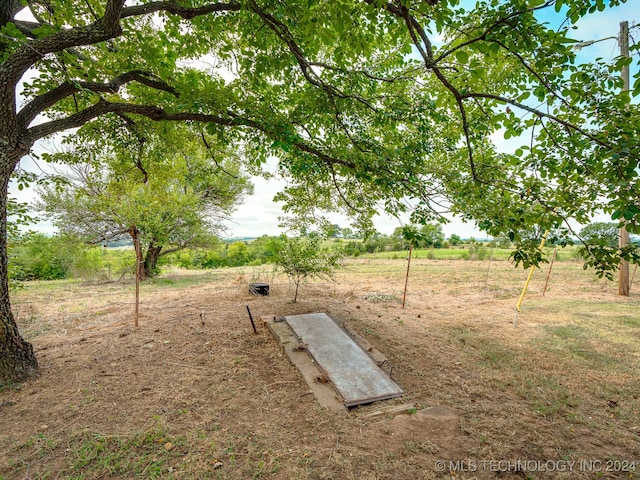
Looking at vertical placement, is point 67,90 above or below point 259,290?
above

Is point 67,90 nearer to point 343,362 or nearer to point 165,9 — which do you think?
point 165,9

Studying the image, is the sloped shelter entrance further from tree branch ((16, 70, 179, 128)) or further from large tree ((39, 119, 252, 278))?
tree branch ((16, 70, 179, 128))

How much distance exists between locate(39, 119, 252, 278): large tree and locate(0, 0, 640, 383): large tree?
3.53 feet

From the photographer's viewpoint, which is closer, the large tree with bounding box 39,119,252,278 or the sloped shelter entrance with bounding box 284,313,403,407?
the sloped shelter entrance with bounding box 284,313,403,407

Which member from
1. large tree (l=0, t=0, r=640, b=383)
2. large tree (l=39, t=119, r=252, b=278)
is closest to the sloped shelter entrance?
large tree (l=0, t=0, r=640, b=383)

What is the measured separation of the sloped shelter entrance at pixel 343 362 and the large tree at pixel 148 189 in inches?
130

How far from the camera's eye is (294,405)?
3609 millimetres

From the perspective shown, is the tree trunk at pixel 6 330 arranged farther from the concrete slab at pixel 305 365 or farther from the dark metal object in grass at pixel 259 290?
the dark metal object in grass at pixel 259 290

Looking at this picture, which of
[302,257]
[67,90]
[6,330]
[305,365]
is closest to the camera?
[6,330]

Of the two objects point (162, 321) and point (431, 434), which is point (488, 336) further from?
point (162, 321)

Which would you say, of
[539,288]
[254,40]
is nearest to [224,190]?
[254,40]

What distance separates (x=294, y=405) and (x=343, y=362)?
3.38ft

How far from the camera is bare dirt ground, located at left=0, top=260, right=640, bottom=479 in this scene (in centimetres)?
271

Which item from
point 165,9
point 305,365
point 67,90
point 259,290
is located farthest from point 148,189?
point 305,365
